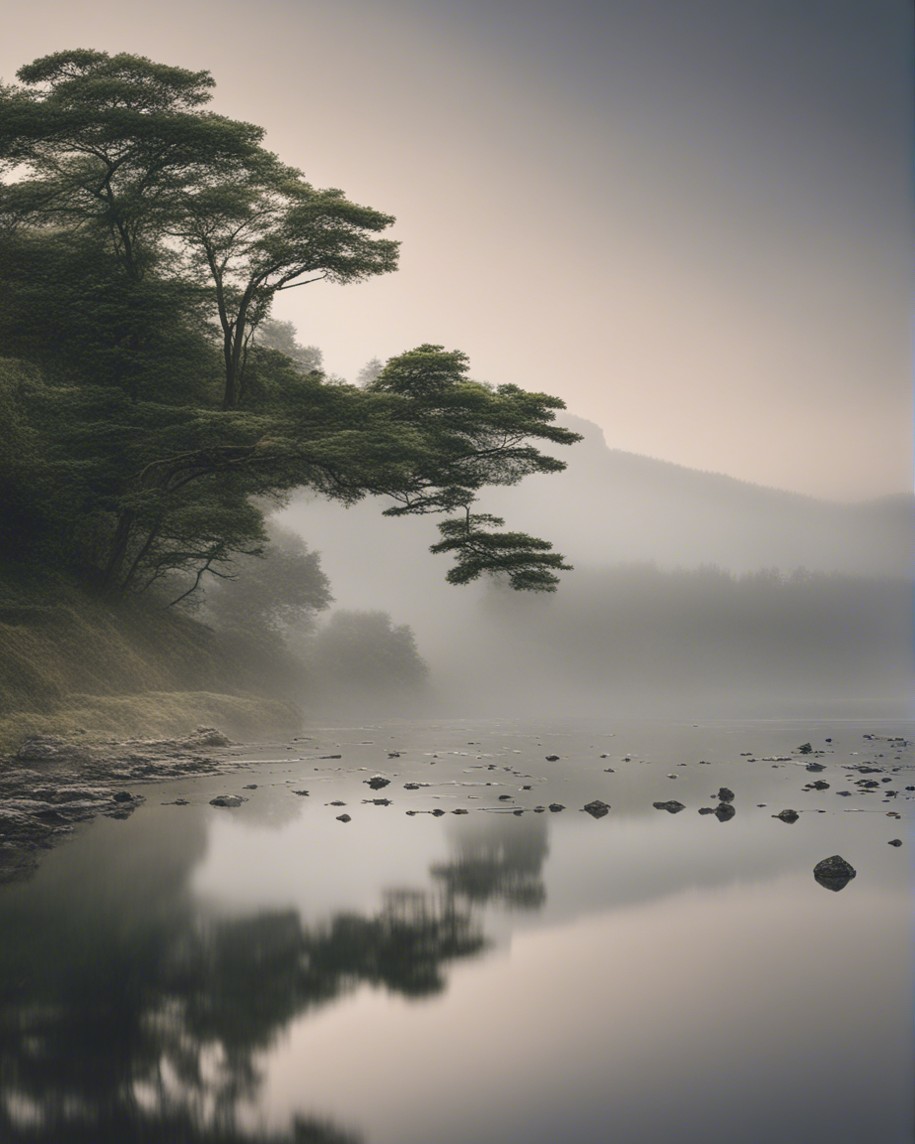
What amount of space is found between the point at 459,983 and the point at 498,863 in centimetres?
504

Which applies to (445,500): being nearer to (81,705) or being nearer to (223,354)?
(223,354)

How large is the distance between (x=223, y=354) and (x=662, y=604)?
3436 inches

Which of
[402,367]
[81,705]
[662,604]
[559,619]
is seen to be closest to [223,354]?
[402,367]

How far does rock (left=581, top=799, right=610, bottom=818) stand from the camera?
17148 millimetres

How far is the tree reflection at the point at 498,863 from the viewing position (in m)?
10.9

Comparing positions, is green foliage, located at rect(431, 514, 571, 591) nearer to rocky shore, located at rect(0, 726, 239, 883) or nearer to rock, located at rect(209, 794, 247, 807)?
rocky shore, located at rect(0, 726, 239, 883)

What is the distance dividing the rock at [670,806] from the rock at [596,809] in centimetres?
107

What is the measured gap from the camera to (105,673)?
30594 millimetres

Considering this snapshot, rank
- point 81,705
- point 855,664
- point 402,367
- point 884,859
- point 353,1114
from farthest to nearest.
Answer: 1. point 855,664
2. point 402,367
3. point 81,705
4. point 884,859
5. point 353,1114

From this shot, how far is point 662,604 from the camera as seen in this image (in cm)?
11519

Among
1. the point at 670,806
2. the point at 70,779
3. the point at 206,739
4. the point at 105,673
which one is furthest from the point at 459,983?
the point at 105,673

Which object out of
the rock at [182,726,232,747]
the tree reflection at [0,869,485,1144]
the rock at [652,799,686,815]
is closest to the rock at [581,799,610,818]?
the rock at [652,799,686,815]

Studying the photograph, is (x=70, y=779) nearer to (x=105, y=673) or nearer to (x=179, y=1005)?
(x=105, y=673)

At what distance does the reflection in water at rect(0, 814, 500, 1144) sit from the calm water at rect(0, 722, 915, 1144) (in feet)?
0.08
